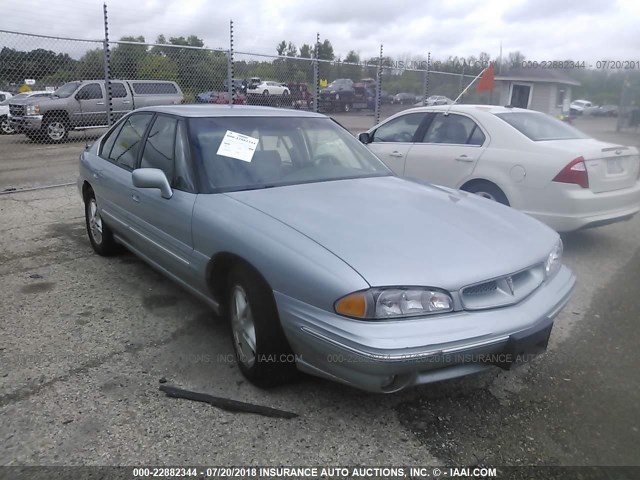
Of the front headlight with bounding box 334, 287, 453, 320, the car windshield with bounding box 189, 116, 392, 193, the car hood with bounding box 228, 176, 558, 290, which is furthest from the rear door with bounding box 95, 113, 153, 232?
the front headlight with bounding box 334, 287, 453, 320

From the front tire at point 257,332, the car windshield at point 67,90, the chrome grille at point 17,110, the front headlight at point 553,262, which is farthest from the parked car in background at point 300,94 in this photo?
the front tire at point 257,332

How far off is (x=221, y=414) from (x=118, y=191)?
2.30m

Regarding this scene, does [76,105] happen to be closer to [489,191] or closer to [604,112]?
[489,191]

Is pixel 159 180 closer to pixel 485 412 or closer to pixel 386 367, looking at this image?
pixel 386 367

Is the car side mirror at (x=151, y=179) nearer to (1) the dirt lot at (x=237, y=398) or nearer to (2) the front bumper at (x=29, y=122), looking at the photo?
(1) the dirt lot at (x=237, y=398)

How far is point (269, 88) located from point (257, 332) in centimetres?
1152

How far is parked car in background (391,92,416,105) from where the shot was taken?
17.0m

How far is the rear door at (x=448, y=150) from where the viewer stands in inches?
→ 223

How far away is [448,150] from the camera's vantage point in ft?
19.2

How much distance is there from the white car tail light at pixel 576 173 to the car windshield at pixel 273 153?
2.03m

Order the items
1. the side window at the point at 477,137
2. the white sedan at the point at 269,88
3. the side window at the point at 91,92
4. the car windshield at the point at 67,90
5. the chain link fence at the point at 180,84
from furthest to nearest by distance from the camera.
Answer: the side window at the point at 91,92 < the car windshield at the point at 67,90 < the white sedan at the point at 269,88 < the chain link fence at the point at 180,84 < the side window at the point at 477,137

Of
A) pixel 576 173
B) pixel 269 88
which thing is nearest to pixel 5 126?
pixel 269 88

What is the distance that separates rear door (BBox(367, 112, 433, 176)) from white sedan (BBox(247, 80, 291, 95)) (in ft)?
22.3

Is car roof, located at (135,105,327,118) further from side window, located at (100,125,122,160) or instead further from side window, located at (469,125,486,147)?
side window, located at (469,125,486,147)
